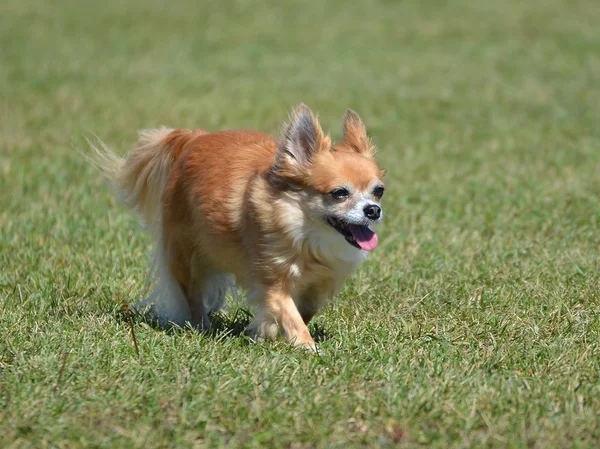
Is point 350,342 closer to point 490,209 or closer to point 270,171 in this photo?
point 270,171

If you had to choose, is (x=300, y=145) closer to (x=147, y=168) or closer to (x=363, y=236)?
(x=363, y=236)

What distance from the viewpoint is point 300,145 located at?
538 cm

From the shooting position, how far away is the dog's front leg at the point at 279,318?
17.7 feet

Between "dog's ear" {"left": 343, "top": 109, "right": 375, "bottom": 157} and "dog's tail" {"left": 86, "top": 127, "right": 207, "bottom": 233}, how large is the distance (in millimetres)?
1090

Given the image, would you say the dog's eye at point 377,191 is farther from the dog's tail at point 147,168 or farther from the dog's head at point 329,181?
the dog's tail at point 147,168

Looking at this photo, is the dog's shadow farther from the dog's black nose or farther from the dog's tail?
the dog's black nose

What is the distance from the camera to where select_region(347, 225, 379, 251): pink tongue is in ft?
17.1

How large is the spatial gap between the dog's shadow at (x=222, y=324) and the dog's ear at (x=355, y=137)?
1100mm

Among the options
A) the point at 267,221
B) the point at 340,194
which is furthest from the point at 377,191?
the point at 267,221

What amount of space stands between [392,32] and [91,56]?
678cm

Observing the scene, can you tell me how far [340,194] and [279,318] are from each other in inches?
30.2

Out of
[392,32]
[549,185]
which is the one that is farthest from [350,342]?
[392,32]

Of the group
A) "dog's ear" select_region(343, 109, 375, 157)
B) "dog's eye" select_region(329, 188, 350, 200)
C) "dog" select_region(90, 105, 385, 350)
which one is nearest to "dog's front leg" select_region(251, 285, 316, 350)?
"dog" select_region(90, 105, 385, 350)

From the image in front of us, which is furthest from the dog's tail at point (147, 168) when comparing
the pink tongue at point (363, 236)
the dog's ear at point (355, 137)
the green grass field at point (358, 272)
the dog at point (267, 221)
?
the pink tongue at point (363, 236)
